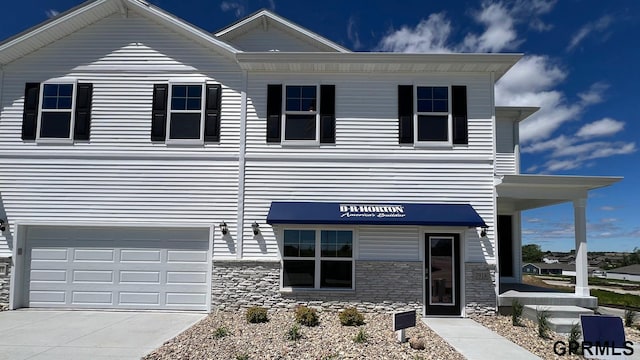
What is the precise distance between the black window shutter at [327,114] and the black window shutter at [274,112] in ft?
3.85

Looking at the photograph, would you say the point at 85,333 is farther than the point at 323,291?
No

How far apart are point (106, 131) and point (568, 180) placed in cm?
1258

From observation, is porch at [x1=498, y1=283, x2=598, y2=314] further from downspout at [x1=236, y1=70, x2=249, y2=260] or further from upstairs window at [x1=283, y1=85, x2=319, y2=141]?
downspout at [x1=236, y1=70, x2=249, y2=260]

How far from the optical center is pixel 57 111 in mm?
11492

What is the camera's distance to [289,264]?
36.4ft

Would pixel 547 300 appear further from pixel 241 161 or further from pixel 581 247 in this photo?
pixel 241 161

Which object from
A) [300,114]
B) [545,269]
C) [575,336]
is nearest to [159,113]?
[300,114]

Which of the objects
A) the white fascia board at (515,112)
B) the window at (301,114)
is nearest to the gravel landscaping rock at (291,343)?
the window at (301,114)

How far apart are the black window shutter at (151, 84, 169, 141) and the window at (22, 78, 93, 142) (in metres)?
1.79

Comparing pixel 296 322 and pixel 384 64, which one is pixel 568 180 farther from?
pixel 296 322

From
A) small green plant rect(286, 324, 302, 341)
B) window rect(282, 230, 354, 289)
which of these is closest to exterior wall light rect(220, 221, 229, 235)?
window rect(282, 230, 354, 289)

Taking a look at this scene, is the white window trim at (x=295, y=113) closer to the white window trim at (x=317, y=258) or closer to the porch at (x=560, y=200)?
the white window trim at (x=317, y=258)

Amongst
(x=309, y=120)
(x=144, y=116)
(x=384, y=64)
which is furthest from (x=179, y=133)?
(x=384, y=64)

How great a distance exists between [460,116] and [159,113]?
327 inches
